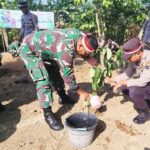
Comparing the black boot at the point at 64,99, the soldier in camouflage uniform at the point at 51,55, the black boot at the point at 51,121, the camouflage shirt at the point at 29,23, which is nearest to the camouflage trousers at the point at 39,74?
the soldier in camouflage uniform at the point at 51,55

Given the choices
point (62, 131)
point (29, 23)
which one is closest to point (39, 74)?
point (62, 131)

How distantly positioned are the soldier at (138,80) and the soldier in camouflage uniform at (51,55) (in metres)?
0.60

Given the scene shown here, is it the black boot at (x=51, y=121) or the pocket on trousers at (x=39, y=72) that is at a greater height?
the pocket on trousers at (x=39, y=72)

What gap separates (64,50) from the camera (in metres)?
4.18

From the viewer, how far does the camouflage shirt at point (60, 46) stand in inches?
163

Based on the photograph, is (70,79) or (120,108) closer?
(70,79)

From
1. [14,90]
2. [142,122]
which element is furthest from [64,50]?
[14,90]

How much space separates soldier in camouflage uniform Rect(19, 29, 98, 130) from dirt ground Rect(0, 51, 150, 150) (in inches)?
11.3

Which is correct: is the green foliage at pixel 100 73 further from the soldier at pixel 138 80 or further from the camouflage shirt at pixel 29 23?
the camouflage shirt at pixel 29 23

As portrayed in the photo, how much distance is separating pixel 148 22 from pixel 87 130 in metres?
2.90

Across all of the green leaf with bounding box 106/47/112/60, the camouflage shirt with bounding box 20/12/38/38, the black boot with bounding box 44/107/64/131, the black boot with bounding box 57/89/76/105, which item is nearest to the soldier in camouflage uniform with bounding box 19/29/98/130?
the black boot with bounding box 44/107/64/131

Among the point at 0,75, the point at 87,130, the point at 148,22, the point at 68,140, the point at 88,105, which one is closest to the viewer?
the point at 87,130

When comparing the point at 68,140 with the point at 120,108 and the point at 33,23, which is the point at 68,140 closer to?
the point at 120,108

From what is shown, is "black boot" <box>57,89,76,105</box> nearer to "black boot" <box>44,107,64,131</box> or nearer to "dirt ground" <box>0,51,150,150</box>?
"dirt ground" <box>0,51,150,150</box>
